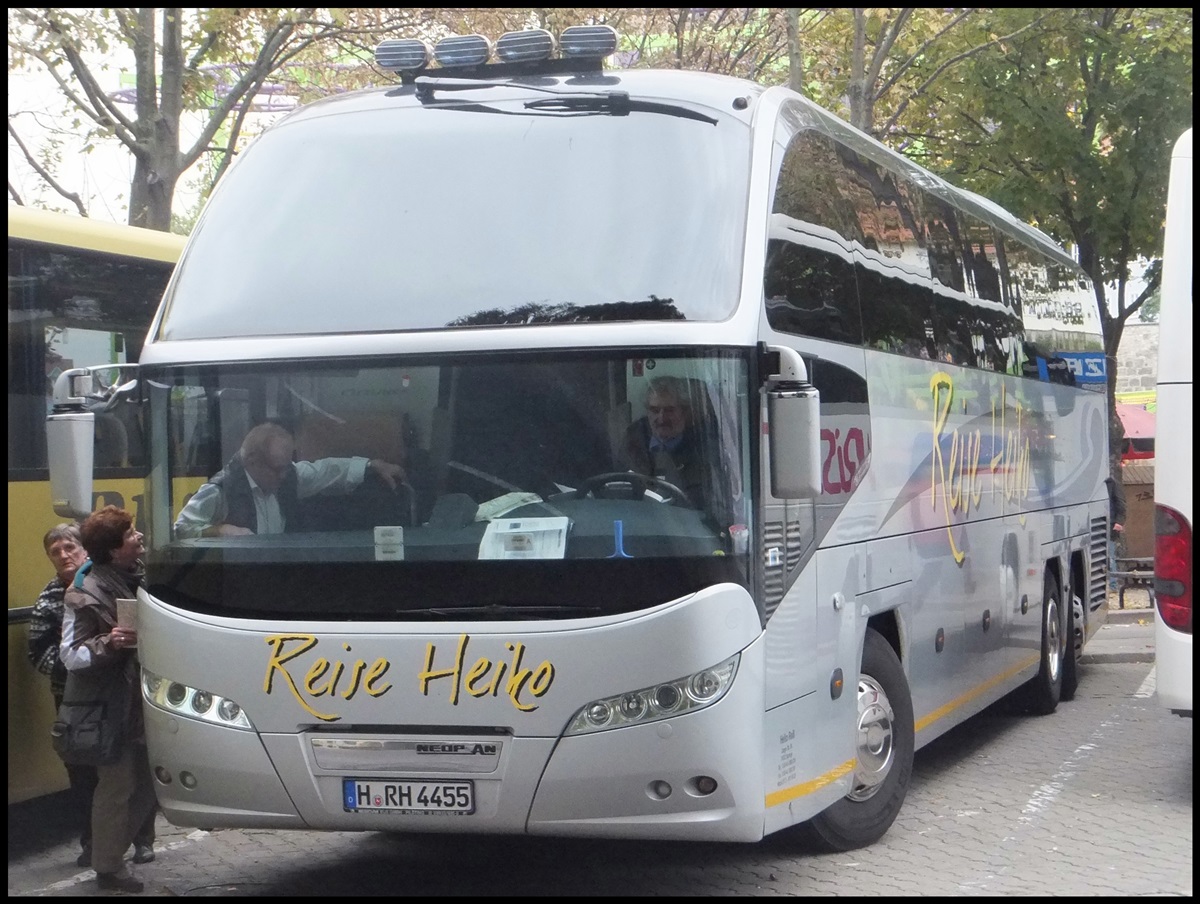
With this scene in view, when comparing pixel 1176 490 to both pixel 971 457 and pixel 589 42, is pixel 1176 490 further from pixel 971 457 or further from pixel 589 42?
pixel 589 42

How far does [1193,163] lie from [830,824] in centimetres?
364

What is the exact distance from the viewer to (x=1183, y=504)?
8008mm

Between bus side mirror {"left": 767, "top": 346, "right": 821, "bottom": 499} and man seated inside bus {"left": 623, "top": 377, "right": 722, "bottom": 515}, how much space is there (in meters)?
0.24

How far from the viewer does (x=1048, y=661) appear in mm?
12289

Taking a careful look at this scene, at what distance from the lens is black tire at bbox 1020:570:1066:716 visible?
40.0ft

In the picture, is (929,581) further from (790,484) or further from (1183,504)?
(790,484)

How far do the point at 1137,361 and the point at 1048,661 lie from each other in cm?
5461

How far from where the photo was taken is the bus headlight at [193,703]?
6.38m

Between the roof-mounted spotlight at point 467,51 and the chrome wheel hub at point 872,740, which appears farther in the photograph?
the chrome wheel hub at point 872,740

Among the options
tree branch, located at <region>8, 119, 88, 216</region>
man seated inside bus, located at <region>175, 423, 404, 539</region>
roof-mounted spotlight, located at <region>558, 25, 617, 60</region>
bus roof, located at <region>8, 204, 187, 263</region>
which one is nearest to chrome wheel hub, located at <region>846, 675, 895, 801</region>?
man seated inside bus, located at <region>175, 423, 404, 539</region>

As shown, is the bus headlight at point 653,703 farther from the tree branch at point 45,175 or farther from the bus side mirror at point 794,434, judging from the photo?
the tree branch at point 45,175

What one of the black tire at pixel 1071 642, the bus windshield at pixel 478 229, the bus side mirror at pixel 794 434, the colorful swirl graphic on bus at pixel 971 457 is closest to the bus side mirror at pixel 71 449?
the bus windshield at pixel 478 229

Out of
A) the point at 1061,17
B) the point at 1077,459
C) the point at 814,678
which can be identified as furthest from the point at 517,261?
the point at 1061,17

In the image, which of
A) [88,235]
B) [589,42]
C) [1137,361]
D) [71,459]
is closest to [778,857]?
[71,459]
